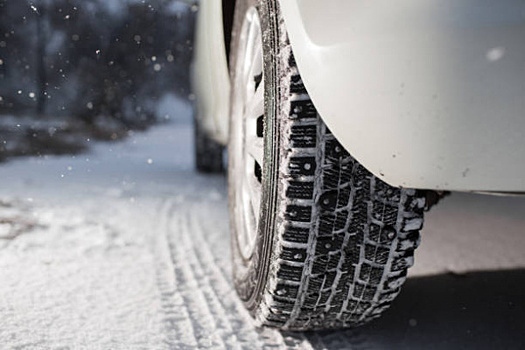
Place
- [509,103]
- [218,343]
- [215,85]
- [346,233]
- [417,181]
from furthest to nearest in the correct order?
[215,85]
[218,343]
[346,233]
[417,181]
[509,103]

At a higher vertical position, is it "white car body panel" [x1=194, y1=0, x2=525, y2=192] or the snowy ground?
"white car body panel" [x1=194, y1=0, x2=525, y2=192]

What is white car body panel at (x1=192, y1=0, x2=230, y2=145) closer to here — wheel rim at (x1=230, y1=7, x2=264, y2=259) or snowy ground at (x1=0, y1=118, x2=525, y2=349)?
wheel rim at (x1=230, y1=7, x2=264, y2=259)

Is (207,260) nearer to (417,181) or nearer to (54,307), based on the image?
Answer: (54,307)

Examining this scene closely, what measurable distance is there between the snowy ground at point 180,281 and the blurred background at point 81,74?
123 inches

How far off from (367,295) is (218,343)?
438 millimetres

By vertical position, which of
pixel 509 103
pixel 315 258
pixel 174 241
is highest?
pixel 509 103

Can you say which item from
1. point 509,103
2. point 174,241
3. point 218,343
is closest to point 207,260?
point 174,241

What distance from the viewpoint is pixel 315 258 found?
1.11 meters

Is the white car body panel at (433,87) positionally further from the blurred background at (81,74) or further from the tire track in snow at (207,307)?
the blurred background at (81,74)

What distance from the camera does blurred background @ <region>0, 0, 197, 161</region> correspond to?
7637 mm

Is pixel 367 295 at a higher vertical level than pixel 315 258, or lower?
lower

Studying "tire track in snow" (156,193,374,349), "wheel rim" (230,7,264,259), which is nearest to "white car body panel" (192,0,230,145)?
"wheel rim" (230,7,264,259)

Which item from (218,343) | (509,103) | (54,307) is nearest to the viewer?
(509,103)

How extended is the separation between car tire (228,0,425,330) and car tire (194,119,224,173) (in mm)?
3452
